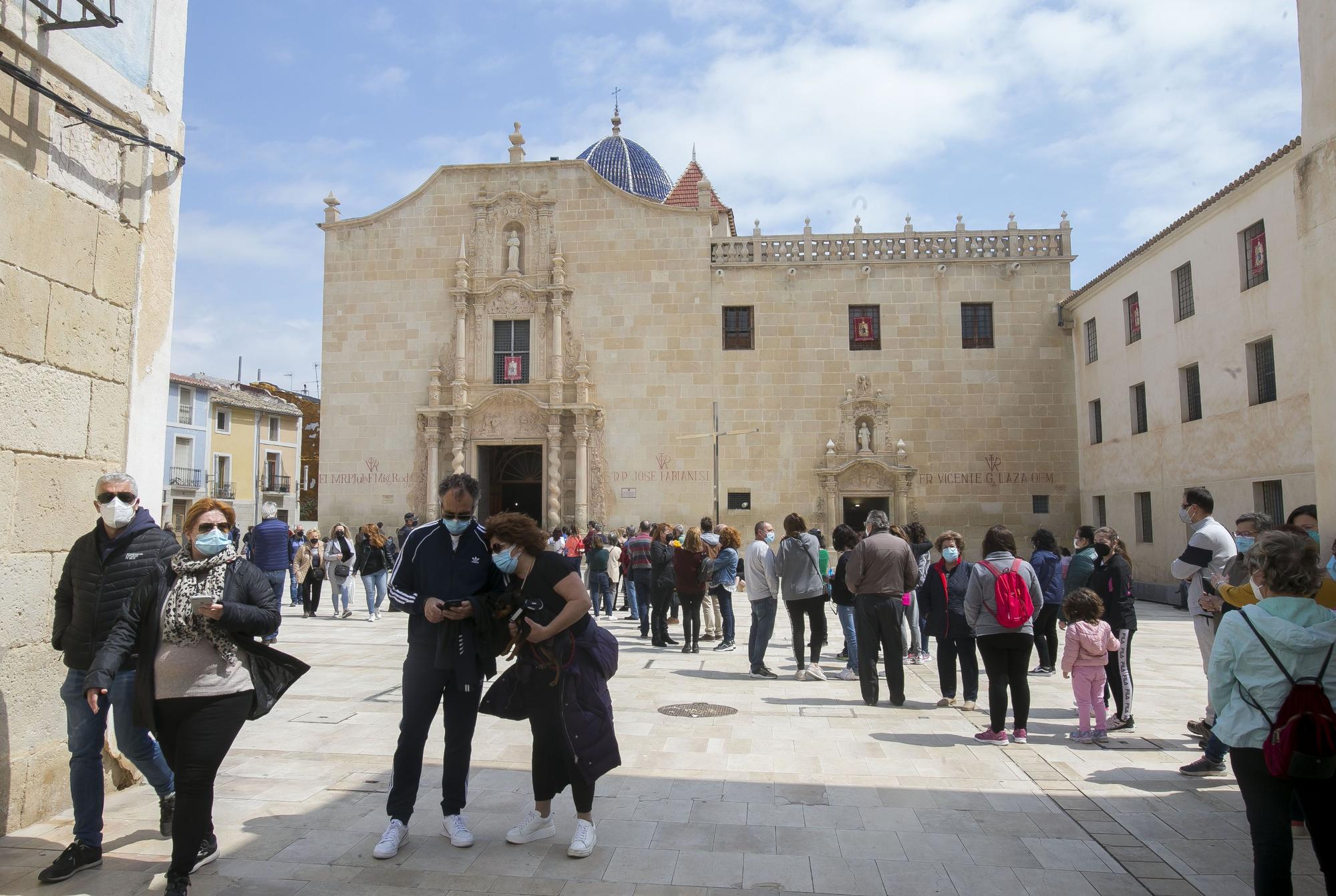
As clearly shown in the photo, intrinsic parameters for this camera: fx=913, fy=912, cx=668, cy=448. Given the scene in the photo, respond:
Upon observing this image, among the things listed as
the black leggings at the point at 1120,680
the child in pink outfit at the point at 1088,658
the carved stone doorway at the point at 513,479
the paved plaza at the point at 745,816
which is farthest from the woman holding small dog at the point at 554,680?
the carved stone doorway at the point at 513,479

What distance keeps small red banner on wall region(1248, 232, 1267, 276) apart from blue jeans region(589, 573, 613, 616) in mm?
13059

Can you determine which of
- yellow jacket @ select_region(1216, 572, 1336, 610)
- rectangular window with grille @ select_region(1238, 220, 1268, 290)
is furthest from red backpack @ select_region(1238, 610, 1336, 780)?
rectangular window with grille @ select_region(1238, 220, 1268, 290)

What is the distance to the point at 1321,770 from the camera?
3.40 m

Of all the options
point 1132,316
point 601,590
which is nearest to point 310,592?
point 601,590

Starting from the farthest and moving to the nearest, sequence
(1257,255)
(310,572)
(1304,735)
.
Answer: (1257,255) → (310,572) → (1304,735)

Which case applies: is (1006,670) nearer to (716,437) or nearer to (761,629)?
(761,629)

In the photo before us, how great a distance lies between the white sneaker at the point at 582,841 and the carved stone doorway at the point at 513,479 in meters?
21.5

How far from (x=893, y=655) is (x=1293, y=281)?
12319 mm

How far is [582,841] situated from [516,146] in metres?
24.3

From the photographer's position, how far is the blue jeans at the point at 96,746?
4.40m

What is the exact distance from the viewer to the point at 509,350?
25.4 metres

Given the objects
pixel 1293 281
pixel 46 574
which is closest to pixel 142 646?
pixel 46 574

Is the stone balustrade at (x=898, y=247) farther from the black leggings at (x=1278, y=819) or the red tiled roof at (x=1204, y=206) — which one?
the black leggings at (x=1278, y=819)

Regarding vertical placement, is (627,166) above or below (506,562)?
above
